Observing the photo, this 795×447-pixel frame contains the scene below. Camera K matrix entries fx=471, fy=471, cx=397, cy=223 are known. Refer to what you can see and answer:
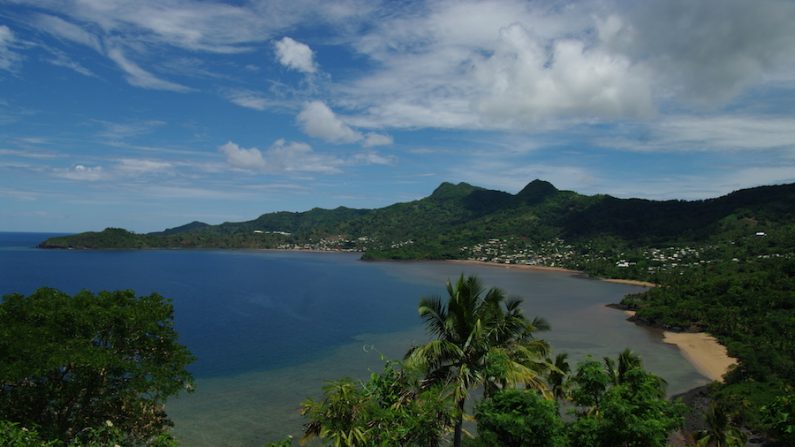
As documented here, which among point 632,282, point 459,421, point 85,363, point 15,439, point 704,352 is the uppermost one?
point 85,363

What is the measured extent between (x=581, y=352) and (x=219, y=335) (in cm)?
4572

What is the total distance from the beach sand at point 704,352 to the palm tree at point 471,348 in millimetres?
43835

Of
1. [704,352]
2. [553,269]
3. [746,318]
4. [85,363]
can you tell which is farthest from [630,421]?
[553,269]

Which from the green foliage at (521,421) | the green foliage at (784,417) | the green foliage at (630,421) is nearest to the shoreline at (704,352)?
the green foliage at (784,417)

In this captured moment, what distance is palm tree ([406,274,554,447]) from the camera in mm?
11547

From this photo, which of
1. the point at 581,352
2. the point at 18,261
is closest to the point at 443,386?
the point at 581,352

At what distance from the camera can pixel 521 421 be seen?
10508 mm

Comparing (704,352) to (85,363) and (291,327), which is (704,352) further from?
(85,363)

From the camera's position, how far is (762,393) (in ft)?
116

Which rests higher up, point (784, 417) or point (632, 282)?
point (784, 417)

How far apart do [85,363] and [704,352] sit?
6318cm

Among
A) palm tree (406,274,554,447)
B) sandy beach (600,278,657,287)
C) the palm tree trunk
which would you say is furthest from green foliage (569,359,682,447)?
sandy beach (600,278,657,287)

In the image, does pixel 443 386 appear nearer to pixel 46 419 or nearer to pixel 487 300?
pixel 487 300

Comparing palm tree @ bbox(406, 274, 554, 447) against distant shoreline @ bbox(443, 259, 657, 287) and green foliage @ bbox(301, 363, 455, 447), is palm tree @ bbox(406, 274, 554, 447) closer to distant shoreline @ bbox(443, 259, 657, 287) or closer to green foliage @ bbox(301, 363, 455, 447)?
green foliage @ bbox(301, 363, 455, 447)
